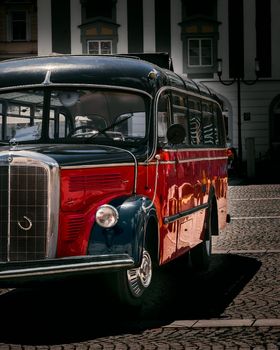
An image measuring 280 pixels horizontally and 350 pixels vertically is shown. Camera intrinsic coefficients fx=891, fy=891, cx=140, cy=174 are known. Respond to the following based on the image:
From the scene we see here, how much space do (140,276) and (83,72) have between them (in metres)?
2.06

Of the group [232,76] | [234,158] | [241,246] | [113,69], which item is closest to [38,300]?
[113,69]

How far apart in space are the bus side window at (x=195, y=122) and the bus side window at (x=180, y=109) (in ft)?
1.00

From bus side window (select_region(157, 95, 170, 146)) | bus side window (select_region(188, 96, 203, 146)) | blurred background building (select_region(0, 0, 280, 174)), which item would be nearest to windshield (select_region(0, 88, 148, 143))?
bus side window (select_region(157, 95, 170, 146))

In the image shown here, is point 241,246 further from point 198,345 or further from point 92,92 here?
point 198,345

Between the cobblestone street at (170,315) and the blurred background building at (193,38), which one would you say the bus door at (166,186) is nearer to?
the cobblestone street at (170,315)

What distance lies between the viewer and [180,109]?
9.87 metres

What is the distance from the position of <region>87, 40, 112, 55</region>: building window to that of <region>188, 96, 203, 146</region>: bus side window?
3470 cm

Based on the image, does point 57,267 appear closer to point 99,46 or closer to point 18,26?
point 99,46

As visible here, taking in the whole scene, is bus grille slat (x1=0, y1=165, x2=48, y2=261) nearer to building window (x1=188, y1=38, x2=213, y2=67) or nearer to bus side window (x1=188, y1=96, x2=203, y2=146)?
bus side window (x1=188, y1=96, x2=203, y2=146)

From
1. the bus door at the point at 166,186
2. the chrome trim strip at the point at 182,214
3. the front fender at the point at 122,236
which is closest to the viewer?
the front fender at the point at 122,236

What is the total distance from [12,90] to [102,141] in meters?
1.10

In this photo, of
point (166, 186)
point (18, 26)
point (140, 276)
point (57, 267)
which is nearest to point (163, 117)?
point (166, 186)

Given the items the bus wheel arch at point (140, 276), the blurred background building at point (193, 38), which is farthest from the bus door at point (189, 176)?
the blurred background building at point (193, 38)

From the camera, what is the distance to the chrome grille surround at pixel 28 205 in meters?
7.16
